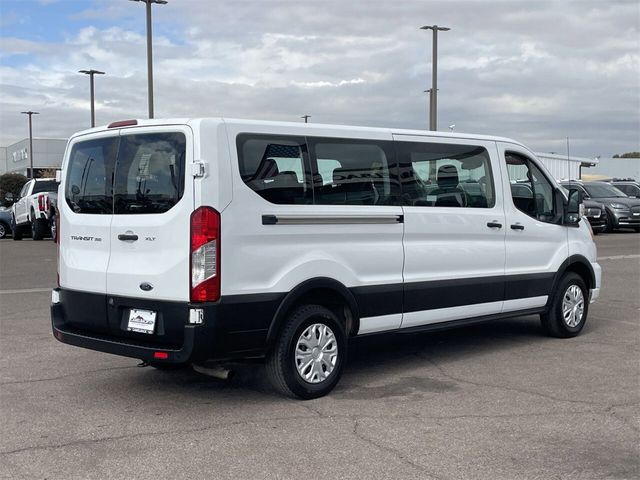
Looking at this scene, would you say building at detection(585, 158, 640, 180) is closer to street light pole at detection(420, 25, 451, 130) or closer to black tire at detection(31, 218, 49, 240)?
street light pole at detection(420, 25, 451, 130)

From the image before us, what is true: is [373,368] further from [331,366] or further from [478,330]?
[478,330]

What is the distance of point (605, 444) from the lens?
494 cm

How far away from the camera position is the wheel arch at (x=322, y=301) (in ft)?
18.8

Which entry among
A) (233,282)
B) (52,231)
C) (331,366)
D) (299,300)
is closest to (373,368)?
(331,366)

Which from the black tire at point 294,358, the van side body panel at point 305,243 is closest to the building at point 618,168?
the van side body panel at point 305,243

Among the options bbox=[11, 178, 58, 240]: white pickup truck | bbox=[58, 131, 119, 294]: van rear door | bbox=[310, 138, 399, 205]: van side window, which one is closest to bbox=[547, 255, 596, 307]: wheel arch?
bbox=[310, 138, 399, 205]: van side window

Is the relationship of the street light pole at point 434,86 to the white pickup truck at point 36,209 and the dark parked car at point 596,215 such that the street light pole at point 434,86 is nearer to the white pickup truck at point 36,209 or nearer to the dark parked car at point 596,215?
the dark parked car at point 596,215

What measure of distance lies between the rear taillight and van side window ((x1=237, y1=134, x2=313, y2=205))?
0.42 meters

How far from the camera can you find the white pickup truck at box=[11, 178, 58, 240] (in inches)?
989

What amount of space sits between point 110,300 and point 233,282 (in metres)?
1.04

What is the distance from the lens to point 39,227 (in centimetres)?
2583

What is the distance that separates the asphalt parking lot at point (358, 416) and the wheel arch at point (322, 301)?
35 centimetres

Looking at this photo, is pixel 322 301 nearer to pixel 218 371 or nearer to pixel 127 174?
pixel 218 371

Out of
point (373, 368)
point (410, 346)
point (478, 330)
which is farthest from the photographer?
point (478, 330)
